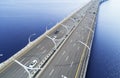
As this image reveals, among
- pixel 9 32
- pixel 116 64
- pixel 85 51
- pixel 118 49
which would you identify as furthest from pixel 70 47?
pixel 9 32

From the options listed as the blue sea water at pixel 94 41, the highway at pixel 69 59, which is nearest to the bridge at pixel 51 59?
the highway at pixel 69 59

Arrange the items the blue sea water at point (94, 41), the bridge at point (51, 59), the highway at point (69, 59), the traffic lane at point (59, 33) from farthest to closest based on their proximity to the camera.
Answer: the traffic lane at point (59, 33), the blue sea water at point (94, 41), the highway at point (69, 59), the bridge at point (51, 59)

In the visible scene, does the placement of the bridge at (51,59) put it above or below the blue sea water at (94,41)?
above

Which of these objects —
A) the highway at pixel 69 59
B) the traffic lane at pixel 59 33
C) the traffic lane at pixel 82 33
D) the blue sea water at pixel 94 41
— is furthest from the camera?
the traffic lane at pixel 59 33

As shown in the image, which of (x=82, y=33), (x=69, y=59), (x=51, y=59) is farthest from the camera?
(x=82, y=33)

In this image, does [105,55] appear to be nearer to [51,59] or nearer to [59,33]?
[59,33]

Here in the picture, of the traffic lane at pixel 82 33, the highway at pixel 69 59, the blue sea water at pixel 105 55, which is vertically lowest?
the blue sea water at pixel 105 55

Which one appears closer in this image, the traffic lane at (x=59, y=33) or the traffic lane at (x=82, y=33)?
the traffic lane at (x=82, y=33)

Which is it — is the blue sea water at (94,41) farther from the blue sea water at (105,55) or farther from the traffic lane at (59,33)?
the traffic lane at (59,33)

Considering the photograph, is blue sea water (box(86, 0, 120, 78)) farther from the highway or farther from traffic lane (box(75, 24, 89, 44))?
traffic lane (box(75, 24, 89, 44))

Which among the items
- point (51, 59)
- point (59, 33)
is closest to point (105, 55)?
point (59, 33)

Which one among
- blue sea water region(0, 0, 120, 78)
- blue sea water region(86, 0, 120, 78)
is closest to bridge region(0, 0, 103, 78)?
blue sea water region(86, 0, 120, 78)
